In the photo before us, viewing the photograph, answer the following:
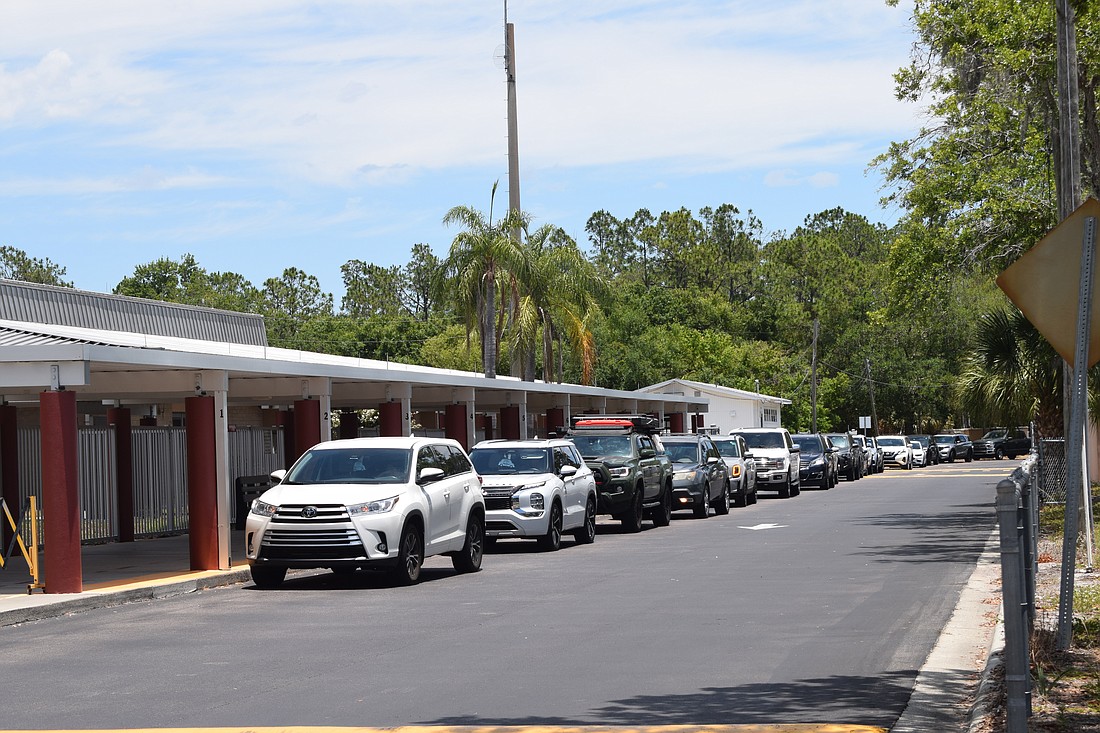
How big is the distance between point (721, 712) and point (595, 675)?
5.43 feet

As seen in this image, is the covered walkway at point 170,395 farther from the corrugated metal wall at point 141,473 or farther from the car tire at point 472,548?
the car tire at point 472,548

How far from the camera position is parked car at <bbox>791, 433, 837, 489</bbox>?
4700cm

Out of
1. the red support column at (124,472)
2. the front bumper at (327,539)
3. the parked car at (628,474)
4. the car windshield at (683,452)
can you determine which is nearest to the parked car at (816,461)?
the car windshield at (683,452)

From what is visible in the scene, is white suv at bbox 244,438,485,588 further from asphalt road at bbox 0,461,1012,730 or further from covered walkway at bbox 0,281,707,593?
covered walkway at bbox 0,281,707,593

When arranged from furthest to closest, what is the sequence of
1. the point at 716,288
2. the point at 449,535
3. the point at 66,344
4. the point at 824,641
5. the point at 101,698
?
the point at 716,288
the point at 449,535
the point at 66,344
the point at 824,641
the point at 101,698

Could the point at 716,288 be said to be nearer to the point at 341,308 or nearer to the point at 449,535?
the point at 341,308

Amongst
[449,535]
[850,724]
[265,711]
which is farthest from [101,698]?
[449,535]

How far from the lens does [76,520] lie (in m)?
16.7

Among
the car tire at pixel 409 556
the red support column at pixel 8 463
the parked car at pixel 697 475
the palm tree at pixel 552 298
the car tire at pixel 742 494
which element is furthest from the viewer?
the palm tree at pixel 552 298

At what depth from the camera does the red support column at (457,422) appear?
31.7 meters

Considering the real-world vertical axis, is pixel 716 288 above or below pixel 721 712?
above

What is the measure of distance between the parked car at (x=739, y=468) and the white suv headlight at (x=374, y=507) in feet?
64.8

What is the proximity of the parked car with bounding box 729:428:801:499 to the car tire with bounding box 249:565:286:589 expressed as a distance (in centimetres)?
2565

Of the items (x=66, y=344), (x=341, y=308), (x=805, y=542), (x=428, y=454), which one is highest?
(x=341, y=308)
